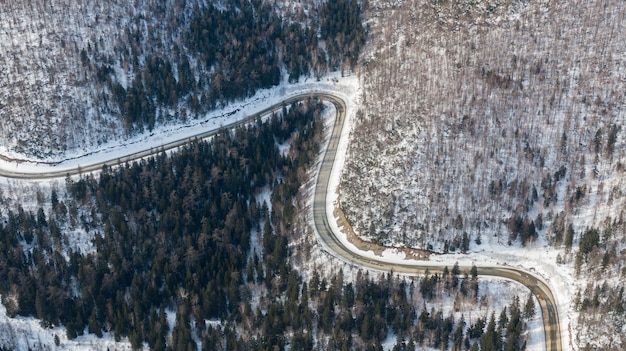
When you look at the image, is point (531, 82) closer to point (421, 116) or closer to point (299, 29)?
point (421, 116)

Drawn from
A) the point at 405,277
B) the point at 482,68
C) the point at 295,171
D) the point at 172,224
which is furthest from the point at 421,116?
the point at 172,224

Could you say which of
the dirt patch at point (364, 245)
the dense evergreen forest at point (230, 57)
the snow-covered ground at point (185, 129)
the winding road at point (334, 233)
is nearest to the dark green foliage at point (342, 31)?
the dense evergreen forest at point (230, 57)

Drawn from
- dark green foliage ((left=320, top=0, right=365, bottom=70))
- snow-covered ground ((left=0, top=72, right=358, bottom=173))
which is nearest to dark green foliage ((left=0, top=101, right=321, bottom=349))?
snow-covered ground ((left=0, top=72, right=358, bottom=173))

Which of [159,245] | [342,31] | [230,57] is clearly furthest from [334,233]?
[342,31]

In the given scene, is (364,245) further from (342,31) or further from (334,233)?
(342,31)

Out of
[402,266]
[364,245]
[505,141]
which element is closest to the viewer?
[402,266]

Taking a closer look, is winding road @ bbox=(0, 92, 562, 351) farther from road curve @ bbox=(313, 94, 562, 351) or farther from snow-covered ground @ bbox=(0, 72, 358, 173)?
snow-covered ground @ bbox=(0, 72, 358, 173)
